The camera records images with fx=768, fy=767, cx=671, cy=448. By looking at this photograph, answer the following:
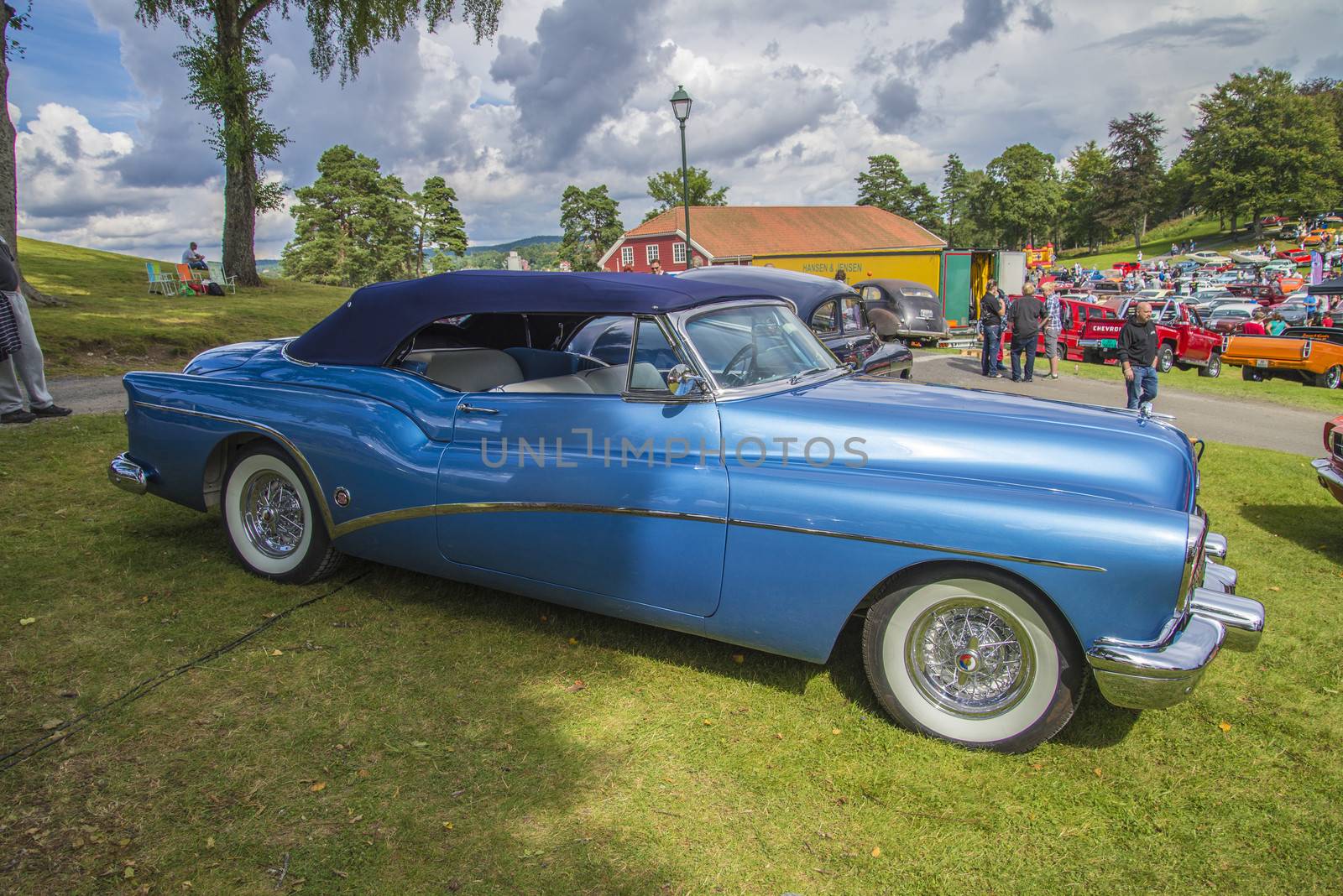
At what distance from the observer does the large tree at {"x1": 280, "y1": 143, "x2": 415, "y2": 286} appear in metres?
55.5

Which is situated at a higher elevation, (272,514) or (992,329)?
(992,329)

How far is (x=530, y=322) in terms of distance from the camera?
16.2ft

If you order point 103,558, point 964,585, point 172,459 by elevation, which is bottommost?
point 103,558

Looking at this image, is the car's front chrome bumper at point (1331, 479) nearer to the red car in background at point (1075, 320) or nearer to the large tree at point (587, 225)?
the red car in background at point (1075, 320)

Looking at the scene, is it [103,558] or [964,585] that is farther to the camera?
[103,558]

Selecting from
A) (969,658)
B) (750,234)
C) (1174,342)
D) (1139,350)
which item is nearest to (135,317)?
(969,658)

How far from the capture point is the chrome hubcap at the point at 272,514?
13.7 ft

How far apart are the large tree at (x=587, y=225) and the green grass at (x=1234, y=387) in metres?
58.9

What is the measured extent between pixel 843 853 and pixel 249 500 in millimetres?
3581

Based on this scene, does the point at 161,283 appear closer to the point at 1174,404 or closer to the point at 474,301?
the point at 474,301

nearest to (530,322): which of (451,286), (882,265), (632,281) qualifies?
(451,286)

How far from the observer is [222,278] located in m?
20.8

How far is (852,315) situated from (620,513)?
25.4 ft

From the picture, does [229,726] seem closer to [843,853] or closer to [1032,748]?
[843,853]
